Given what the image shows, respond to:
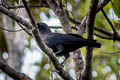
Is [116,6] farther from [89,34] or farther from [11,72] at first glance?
[11,72]

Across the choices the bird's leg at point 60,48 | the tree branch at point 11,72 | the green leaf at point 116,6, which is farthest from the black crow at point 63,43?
the tree branch at point 11,72

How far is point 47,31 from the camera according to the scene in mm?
5492

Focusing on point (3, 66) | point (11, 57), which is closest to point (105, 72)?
point (11, 57)

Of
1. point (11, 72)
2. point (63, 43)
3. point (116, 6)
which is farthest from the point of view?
point (63, 43)

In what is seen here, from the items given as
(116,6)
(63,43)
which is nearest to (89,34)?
(116,6)

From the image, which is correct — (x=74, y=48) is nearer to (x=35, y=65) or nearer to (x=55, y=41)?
(x=55, y=41)

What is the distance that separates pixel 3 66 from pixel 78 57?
41.3 inches

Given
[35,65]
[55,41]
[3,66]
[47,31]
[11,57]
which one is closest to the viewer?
[3,66]

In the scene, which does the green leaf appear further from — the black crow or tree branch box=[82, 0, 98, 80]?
tree branch box=[82, 0, 98, 80]

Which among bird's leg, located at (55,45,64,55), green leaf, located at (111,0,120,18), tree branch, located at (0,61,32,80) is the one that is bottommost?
bird's leg, located at (55,45,64,55)

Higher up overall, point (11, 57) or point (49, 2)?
point (49, 2)

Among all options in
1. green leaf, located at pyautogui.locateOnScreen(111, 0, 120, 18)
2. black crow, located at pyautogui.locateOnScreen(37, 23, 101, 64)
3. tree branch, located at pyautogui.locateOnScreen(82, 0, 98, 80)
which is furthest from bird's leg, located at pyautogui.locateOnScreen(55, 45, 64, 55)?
tree branch, located at pyautogui.locateOnScreen(82, 0, 98, 80)

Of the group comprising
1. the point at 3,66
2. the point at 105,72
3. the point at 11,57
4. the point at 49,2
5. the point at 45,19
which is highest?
the point at 49,2

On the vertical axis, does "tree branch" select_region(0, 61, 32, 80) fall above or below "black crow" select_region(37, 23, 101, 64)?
above
